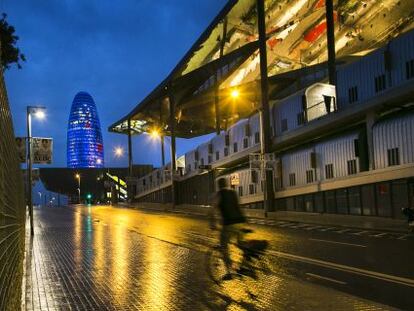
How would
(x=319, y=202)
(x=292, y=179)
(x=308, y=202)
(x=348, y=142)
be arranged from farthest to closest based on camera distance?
(x=292, y=179), (x=308, y=202), (x=319, y=202), (x=348, y=142)

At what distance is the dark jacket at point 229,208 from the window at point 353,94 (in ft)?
76.0

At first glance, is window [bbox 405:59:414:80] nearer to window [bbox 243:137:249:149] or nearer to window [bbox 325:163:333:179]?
window [bbox 325:163:333:179]

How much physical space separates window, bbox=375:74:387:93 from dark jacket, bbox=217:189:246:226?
Answer: 68.8ft

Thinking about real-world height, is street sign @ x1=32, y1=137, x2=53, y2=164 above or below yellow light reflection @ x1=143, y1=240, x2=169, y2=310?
above

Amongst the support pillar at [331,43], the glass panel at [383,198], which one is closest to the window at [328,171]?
the glass panel at [383,198]

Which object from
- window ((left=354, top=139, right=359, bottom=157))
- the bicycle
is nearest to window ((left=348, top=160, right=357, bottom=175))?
window ((left=354, top=139, right=359, bottom=157))

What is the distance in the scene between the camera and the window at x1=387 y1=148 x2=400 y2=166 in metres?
28.2

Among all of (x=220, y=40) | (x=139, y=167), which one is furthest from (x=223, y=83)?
(x=139, y=167)

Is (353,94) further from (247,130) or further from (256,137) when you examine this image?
(247,130)

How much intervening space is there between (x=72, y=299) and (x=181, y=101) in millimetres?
63039

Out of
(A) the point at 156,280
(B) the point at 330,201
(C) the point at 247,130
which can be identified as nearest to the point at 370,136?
(B) the point at 330,201

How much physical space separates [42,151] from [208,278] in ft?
57.7

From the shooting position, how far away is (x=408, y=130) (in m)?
27.1

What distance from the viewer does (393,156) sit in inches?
1123
